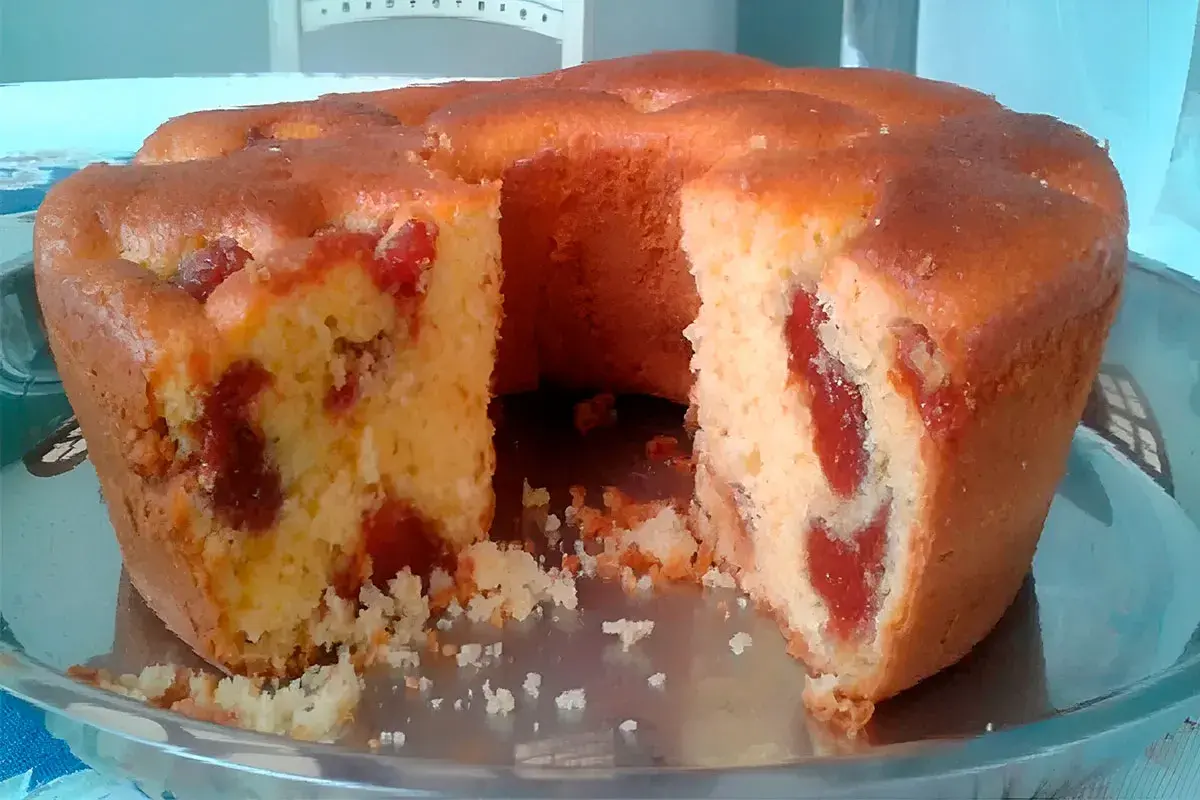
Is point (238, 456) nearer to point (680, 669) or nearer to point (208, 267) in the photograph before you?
point (208, 267)

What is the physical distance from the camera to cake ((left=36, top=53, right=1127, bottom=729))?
122 centimetres

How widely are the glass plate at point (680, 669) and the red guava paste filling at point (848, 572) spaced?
0.10 meters

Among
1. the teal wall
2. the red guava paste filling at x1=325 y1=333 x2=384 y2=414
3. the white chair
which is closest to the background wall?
the teal wall

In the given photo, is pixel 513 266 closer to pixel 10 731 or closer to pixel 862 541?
pixel 862 541

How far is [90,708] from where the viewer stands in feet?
3.48

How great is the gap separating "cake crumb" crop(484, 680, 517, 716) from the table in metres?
0.43

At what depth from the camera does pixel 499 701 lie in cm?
135

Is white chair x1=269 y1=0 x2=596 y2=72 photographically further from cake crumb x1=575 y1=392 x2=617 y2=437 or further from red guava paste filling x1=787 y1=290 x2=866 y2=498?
red guava paste filling x1=787 y1=290 x2=866 y2=498

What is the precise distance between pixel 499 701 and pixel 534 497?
51 cm

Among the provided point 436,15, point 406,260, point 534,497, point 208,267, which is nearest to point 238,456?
point 208,267

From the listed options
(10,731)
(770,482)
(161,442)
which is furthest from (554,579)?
(10,731)

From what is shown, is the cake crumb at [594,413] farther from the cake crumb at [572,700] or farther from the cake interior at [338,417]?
the cake crumb at [572,700]

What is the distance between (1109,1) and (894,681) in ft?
8.00

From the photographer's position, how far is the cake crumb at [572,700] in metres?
1.34
